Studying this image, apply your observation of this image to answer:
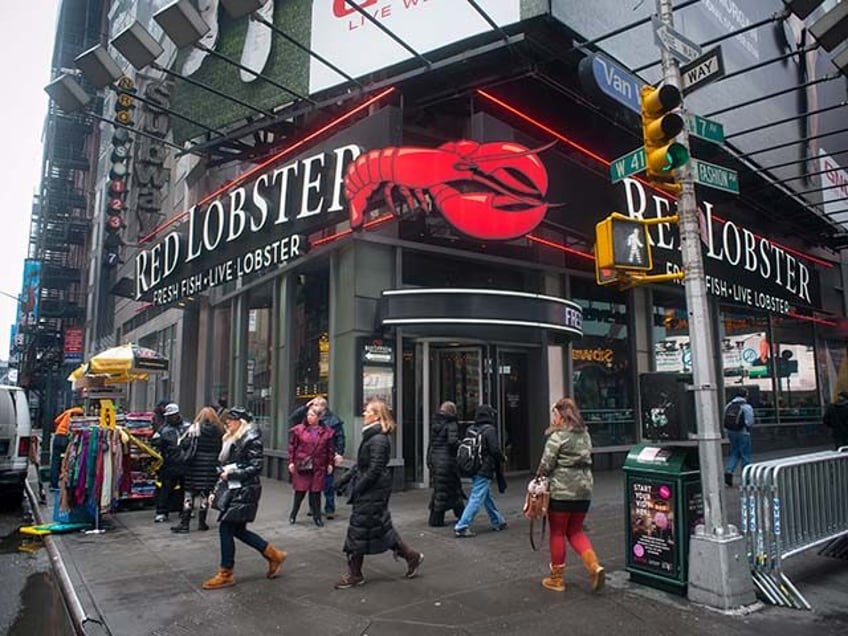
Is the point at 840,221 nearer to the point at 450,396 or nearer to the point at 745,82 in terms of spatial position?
the point at 745,82

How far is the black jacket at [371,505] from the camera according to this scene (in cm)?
570

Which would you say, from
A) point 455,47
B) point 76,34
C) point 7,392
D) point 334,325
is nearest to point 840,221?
point 455,47

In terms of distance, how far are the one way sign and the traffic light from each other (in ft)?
1.68

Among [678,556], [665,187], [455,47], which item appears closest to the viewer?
[678,556]

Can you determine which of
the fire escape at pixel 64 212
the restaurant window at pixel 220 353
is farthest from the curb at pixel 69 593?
the fire escape at pixel 64 212

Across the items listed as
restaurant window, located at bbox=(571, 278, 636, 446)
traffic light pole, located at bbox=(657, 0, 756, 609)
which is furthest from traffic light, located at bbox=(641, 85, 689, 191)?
restaurant window, located at bbox=(571, 278, 636, 446)

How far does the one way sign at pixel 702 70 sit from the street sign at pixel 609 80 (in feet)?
7.28

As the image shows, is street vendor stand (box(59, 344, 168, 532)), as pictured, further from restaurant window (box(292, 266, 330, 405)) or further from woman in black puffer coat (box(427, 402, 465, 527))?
woman in black puffer coat (box(427, 402, 465, 527))

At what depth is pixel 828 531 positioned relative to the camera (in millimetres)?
6094

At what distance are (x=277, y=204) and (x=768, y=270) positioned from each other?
41.0 feet

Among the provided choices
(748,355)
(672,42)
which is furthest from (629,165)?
(748,355)

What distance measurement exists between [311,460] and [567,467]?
4.25 meters

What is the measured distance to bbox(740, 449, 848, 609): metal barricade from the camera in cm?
533

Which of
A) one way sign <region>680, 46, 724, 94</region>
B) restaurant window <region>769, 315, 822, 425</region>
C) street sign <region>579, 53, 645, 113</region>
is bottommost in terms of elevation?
restaurant window <region>769, 315, 822, 425</region>
